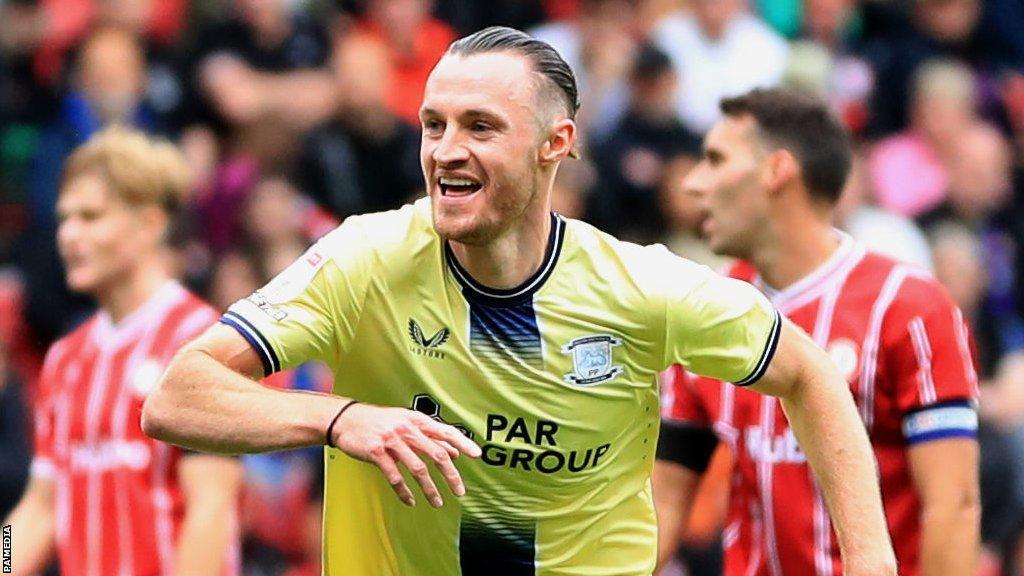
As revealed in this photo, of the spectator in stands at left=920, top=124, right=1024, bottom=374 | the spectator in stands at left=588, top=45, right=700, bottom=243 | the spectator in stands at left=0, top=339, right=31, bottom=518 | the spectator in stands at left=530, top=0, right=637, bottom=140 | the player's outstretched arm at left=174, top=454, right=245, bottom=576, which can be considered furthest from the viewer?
the spectator in stands at left=530, top=0, right=637, bottom=140

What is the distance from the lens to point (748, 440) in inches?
261

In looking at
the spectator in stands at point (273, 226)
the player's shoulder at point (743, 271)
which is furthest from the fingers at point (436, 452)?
the spectator in stands at point (273, 226)

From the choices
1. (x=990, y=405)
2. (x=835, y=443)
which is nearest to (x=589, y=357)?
(x=835, y=443)

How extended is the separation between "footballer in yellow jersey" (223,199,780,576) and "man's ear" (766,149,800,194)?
1.55 m

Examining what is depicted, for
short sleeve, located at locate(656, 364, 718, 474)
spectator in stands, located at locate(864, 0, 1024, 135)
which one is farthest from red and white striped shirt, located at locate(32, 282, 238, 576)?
spectator in stands, located at locate(864, 0, 1024, 135)

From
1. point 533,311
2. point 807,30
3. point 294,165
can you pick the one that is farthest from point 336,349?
point 807,30

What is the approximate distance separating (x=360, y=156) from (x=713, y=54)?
2371mm

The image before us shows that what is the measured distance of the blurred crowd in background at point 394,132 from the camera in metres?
10.6

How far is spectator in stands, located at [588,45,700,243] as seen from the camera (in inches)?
456

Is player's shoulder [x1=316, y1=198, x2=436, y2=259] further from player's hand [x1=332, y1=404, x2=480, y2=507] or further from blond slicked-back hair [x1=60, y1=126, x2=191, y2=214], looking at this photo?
blond slicked-back hair [x1=60, y1=126, x2=191, y2=214]

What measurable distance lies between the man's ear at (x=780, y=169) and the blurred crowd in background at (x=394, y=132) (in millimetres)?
3201

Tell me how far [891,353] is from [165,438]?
2.47m

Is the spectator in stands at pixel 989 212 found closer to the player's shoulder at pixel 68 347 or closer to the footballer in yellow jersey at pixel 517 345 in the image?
the player's shoulder at pixel 68 347

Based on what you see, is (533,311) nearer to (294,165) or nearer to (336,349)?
(336,349)
